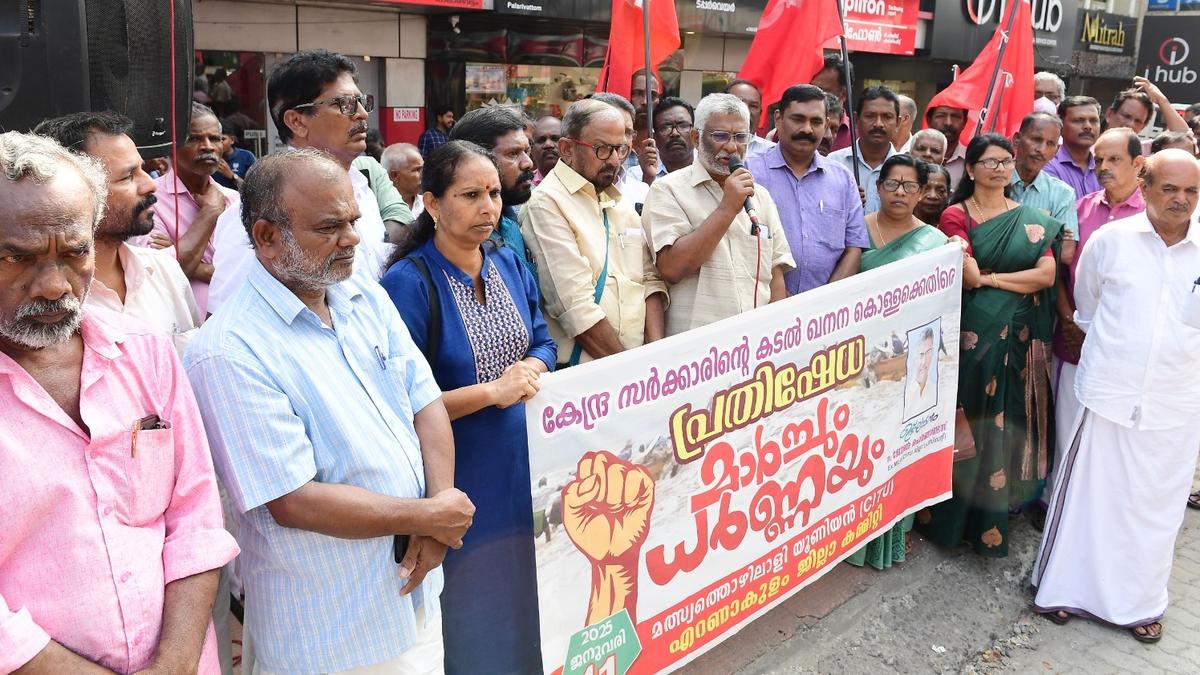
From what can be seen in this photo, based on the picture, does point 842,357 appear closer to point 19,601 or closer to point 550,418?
point 550,418

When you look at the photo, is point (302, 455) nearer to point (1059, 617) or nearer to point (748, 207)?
point (748, 207)

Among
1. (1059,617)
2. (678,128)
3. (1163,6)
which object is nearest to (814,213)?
(678,128)

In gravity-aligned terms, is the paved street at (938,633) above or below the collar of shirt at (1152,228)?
below

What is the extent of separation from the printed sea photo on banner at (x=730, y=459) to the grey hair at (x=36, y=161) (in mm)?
1204

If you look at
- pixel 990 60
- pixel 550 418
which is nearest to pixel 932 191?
pixel 990 60

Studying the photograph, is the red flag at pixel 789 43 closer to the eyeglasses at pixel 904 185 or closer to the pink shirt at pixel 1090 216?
the eyeglasses at pixel 904 185

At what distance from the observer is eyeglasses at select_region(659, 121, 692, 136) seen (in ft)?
17.3

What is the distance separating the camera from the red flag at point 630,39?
533 cm

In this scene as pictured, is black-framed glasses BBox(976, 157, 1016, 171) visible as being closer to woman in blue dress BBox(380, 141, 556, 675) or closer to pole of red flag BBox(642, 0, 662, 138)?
pole of red flag BBox(642, 0, 662, 138)

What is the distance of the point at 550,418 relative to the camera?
2607mm

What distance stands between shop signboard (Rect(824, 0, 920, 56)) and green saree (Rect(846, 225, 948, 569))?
10.6 m

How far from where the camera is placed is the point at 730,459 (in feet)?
10.4

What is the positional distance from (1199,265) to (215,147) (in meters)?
4.11

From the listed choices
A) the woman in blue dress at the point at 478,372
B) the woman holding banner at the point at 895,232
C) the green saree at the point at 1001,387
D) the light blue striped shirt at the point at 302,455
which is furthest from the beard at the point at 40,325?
the green saree at the point at 1001,387
